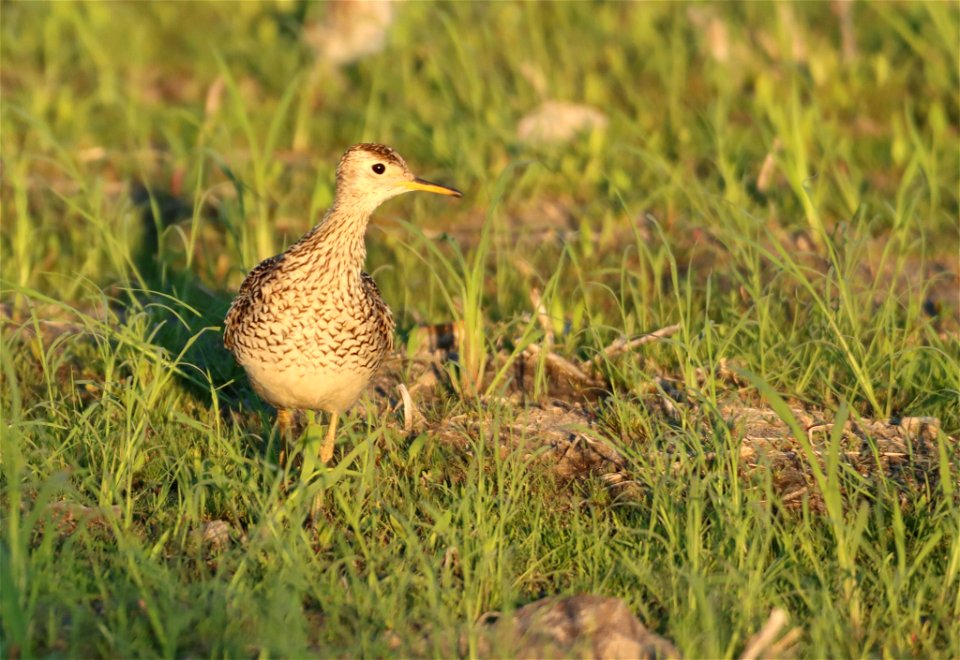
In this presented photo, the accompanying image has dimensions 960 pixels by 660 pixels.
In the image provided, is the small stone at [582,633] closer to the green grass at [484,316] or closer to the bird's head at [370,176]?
the green grass at [484,316]

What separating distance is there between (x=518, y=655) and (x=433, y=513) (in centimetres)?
56

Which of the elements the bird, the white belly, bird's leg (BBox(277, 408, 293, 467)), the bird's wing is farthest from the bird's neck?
bird's leg (BBox(277, 408, 293, 467))

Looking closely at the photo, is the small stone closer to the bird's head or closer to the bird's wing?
the bird's wing

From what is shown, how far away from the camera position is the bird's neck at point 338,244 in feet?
15.8

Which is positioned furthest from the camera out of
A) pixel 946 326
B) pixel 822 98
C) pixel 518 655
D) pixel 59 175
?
pixel 822 98

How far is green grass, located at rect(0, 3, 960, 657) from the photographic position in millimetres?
4062

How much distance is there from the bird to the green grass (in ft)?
0.77

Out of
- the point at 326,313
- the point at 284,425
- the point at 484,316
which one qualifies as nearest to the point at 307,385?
the point at 326,313

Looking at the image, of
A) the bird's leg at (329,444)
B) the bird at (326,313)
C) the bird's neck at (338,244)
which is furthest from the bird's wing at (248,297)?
the bird's leg at (329,444)

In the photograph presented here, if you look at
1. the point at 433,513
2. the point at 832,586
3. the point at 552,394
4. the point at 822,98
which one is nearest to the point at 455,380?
the point at 552,394

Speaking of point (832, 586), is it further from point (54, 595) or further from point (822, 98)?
point (822, 98)

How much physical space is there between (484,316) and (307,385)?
68.3 inches

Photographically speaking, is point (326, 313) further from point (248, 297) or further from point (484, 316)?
point (484, 316)

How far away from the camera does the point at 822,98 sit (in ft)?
29.3
